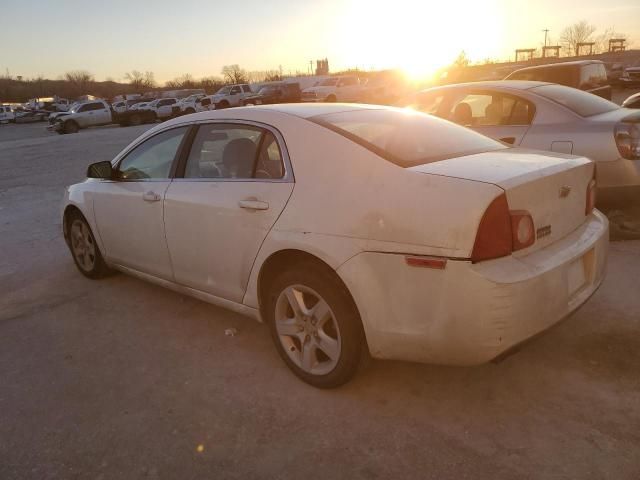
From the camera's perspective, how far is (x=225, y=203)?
3150mm

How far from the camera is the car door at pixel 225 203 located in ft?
9.69

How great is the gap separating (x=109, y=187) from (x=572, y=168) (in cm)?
343

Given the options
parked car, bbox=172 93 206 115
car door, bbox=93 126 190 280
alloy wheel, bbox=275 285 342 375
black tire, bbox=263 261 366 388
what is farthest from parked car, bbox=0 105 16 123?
black tire, bbox=263 261 366 388

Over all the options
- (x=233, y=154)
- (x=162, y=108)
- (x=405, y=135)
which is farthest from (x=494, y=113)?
(x=162, y=108)

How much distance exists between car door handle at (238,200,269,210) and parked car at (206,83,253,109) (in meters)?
34.6

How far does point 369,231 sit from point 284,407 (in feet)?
3.50

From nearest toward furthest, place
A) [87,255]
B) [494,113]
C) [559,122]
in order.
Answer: [87,255] → [559,122] → [494,113]

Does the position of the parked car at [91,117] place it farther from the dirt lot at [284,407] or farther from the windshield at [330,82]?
the dirt lot at [284,407]

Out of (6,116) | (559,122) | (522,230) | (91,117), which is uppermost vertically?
(559,122)

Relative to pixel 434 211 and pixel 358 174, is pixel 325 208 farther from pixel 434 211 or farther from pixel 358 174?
pixel 434 211

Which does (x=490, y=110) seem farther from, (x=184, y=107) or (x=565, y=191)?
(x=184, y=107)

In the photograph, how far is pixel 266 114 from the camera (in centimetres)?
321

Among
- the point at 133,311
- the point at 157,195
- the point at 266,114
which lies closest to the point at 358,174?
the point at 266,114

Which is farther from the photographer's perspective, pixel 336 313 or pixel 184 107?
pixel 184 107
